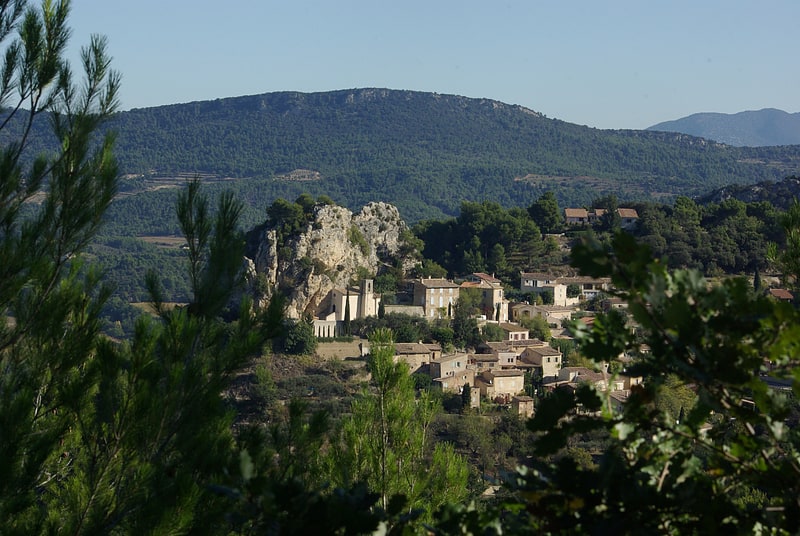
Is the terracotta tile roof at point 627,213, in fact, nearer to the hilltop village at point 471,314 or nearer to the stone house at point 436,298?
the hilltop village at point 471,314

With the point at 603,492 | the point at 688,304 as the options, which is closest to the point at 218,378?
the point at 603,492

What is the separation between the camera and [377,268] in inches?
1337

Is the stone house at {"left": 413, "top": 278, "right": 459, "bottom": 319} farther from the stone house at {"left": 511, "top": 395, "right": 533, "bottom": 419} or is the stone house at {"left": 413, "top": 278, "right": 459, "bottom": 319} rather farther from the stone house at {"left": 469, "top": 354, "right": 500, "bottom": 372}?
the stone house at {"left": 511, "top": 395, "right": 533, "bottom": 419}

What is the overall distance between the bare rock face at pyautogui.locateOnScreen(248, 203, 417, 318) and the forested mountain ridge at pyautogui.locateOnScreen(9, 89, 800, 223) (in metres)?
46.9

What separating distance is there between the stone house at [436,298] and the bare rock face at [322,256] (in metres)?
2.56

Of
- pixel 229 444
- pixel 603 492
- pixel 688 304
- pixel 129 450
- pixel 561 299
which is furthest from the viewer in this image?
pixel 561 299

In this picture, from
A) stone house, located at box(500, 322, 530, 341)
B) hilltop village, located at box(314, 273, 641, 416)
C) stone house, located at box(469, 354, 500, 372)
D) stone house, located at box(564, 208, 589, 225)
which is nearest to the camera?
hilltop village, located at box(314, 273, 641, 416)

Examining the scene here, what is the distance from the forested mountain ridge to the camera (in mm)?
91938

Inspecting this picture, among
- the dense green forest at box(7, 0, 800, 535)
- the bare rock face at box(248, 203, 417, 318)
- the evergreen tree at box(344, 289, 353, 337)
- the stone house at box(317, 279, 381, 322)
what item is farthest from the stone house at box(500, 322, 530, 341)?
the dense green forest at box(7, 0, 800, 535)

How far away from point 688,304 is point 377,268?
106 ft

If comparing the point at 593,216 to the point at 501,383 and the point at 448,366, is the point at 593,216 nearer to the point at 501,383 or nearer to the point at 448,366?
the point at 501,383

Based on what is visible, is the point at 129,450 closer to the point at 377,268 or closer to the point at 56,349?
the point at 56,349

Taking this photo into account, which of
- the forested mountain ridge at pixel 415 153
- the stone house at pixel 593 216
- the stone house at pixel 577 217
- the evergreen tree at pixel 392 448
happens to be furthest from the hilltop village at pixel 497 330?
the forested mountain ridge at pixel 415 153

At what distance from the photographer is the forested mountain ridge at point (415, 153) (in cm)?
9194
